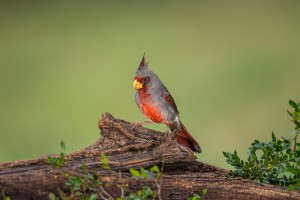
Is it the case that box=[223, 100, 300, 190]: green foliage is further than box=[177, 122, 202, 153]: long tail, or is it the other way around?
box=[177, 122, 202, 153]: long tail

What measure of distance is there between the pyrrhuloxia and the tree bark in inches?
19.0

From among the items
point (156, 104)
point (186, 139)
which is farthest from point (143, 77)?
point (186, 139)

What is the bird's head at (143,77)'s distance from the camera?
9.03 ft

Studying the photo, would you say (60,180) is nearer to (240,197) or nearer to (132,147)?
(132,147)

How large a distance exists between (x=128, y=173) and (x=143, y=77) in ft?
2.85

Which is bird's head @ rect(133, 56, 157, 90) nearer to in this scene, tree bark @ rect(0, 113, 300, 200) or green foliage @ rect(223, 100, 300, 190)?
tree bark @ rect(0, 113, 300, 200)

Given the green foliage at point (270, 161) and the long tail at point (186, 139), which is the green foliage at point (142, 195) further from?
the long tail at point (186, 139)

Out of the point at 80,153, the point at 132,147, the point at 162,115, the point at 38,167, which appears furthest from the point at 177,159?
the point at 162,115

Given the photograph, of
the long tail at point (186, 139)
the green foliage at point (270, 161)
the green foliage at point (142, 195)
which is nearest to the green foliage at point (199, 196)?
the green foliage at point (142, 195)

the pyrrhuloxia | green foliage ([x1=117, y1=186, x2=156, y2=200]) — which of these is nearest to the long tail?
the pyrrhuloxia

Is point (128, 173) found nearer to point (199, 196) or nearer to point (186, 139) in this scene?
point (199, 196)

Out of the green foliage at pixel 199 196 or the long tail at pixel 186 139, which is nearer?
the green foliage at pixel 199 196

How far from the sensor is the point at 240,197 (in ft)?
6.75

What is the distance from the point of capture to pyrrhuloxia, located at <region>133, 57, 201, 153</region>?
279 centimetres
